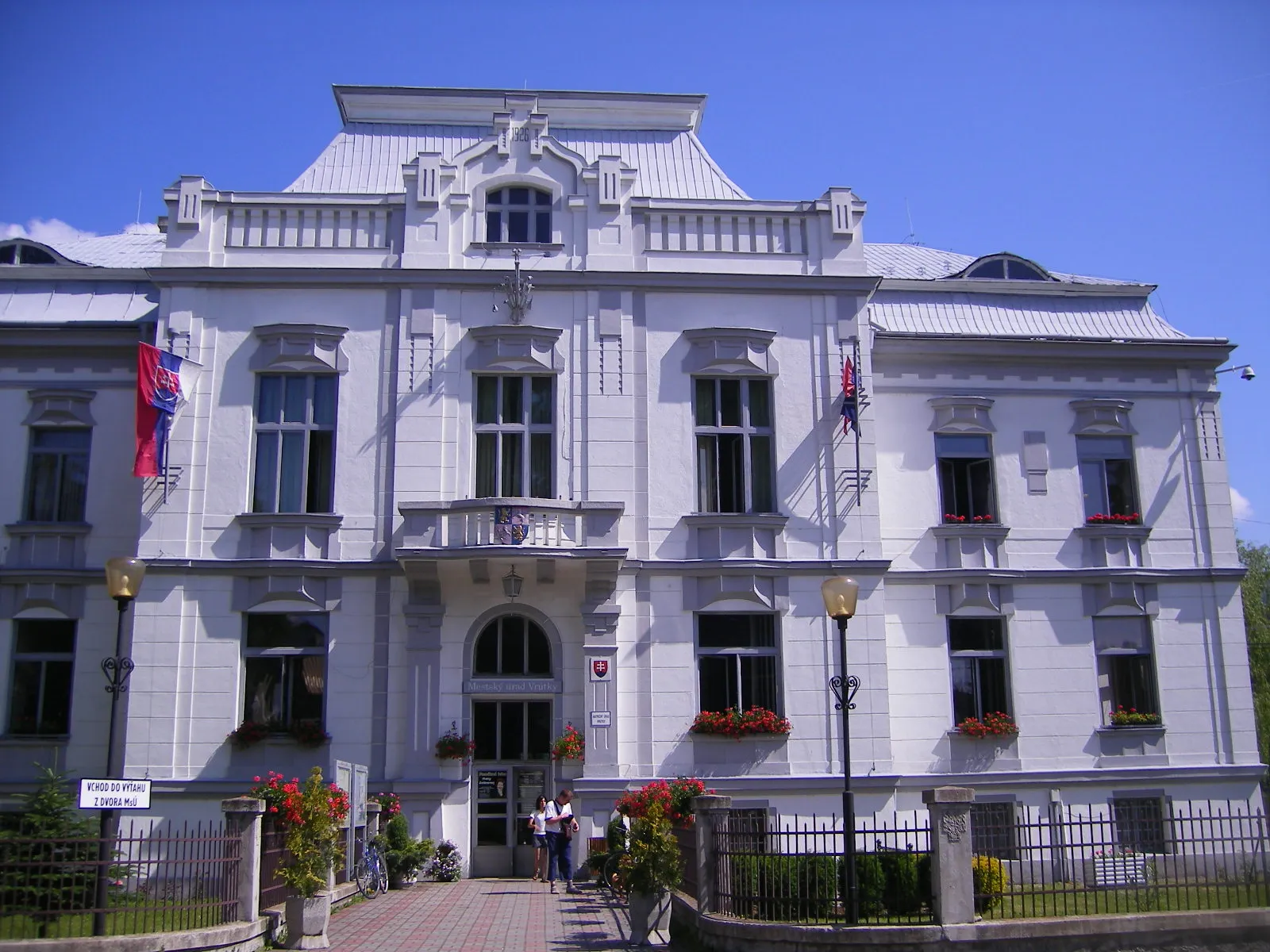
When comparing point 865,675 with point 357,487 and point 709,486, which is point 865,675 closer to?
point 709,486

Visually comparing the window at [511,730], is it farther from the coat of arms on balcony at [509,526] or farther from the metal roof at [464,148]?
the metal roof at [464,148]

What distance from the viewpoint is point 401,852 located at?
20.7 meters

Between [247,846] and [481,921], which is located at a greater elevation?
[247,846]

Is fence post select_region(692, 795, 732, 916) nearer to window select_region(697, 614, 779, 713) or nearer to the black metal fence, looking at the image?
the black metal fence

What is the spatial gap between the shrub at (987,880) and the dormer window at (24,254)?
2316 centimetres

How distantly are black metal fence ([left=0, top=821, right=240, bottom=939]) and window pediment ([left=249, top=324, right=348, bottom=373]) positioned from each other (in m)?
10.7

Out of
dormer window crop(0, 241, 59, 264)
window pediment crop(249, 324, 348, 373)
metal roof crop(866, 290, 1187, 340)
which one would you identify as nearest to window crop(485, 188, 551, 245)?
window pediment crop(249, 324, 348, 373)

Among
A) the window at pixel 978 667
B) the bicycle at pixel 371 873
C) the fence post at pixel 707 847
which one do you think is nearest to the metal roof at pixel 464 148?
the window at pixel 978 667

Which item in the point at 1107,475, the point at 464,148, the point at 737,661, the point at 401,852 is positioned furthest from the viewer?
the point at 464,148

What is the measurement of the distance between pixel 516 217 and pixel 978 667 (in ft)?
42.1

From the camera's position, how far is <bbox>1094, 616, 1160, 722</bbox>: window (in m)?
24.6

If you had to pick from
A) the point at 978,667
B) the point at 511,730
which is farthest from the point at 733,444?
the point at 511,730

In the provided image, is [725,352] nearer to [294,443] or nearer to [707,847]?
[294,443]

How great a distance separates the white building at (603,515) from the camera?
73.1 feet
